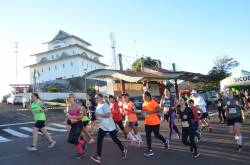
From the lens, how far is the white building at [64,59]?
6981 cm

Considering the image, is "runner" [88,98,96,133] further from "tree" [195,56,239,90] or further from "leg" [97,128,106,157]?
"tree" [195,56,239,90]

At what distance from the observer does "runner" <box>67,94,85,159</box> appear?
10312 millimetres

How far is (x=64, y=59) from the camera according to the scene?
232 feet

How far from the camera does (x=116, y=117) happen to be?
13.3m

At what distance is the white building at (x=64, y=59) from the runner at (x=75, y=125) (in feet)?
188

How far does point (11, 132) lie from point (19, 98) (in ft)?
77.8

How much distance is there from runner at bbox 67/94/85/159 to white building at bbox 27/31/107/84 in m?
57.4

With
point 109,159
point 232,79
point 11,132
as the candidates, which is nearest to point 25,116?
point 11,132

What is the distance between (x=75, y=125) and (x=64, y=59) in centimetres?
6113

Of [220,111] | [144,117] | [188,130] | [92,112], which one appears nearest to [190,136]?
[188,130]

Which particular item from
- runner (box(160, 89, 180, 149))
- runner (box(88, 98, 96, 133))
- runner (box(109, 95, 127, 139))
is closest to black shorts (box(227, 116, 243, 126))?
runner (box(160, 89, 180, 149))

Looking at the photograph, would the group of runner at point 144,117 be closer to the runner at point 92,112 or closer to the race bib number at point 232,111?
the race bib number at point 232,111

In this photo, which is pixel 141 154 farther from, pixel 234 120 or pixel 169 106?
pixel 234 120

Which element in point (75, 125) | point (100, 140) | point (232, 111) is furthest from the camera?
point (232, 111)
